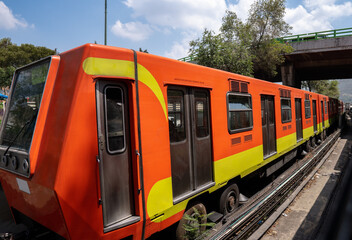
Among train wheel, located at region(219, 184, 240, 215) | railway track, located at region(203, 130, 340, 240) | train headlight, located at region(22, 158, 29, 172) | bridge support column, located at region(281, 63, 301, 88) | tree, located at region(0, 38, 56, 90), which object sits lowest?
railway track, located at region(203, 130, 340, 240)

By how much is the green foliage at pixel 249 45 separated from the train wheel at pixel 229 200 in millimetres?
11284

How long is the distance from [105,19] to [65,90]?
13.7 m

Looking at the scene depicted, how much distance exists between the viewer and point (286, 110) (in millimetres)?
8641

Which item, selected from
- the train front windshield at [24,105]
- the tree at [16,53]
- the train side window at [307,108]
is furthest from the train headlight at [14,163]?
the tree at [16,53]

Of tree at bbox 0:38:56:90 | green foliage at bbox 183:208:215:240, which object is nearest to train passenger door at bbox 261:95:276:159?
green foliage at bbox 183:208:215:240

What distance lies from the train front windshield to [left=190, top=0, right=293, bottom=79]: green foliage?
42.9 ft

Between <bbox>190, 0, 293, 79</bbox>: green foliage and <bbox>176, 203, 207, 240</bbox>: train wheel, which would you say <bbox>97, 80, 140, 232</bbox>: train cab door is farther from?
<bbox>190, 0, 293, 79</bbox>: green foliage

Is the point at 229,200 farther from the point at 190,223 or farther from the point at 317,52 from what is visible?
the point at 317,52

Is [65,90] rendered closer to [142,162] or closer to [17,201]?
[142,162]

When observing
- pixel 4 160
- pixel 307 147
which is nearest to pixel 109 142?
pixel 4 160

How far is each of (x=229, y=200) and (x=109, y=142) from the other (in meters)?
3.61

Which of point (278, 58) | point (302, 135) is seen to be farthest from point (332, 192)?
point (278, 58)

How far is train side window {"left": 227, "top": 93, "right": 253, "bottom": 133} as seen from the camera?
5.10 m

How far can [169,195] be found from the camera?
353cm
